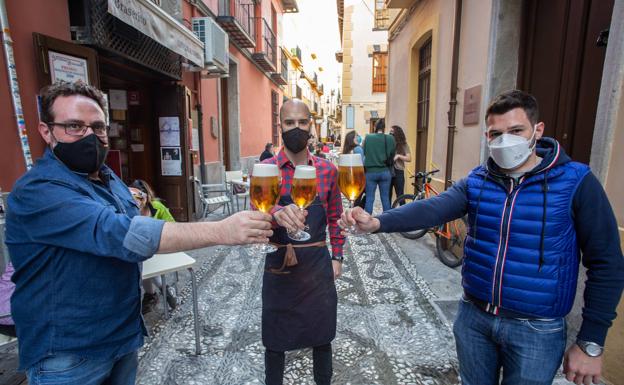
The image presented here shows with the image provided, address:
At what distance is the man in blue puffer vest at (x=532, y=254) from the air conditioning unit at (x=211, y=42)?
20.4 ft

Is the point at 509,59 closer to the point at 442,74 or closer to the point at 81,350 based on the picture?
the point at 442,74

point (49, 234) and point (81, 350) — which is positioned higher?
point (49, 234)

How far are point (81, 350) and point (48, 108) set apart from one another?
2.89 ft

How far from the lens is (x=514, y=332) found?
1401 millimetres

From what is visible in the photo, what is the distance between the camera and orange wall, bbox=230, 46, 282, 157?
11.1 meters

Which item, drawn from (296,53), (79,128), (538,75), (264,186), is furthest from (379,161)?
(296,53)

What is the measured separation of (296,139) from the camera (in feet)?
5.76

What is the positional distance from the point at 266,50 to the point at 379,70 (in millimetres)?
7240

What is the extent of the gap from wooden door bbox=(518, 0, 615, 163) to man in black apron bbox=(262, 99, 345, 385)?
230 centimetres

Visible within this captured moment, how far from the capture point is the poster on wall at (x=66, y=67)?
3299 mm

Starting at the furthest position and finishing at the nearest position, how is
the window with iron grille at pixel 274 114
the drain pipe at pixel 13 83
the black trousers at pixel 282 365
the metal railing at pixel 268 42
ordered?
the window with iron grille at pixel 274 114
the metal railing at pixel 268 42
the drain pipe at pixel 13 83
the black trousers at pixel 282 365

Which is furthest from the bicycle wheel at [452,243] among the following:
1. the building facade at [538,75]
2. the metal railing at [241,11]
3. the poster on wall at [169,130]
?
the metal railing at [241,11]

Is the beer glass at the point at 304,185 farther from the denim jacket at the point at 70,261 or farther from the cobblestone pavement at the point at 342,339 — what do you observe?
the cobblestone pavement at the point at 342,339

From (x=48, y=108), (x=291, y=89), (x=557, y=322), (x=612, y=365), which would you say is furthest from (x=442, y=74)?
(x=291, y=89)
